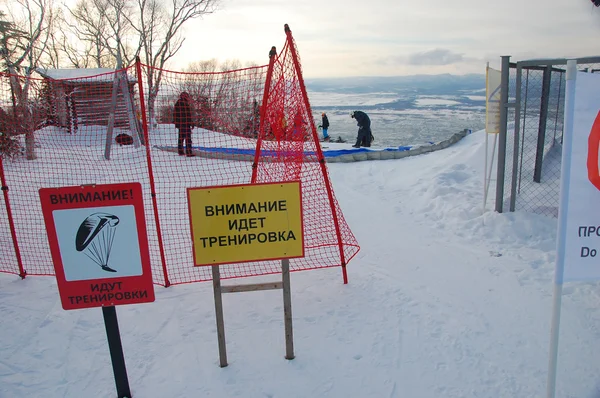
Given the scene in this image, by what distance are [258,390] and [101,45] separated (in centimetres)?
3122

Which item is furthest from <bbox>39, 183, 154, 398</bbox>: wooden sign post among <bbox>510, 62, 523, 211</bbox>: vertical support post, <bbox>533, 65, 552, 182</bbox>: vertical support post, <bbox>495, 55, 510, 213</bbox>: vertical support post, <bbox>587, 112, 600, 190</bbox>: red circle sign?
<bbox>533, 65, 552, 182</bbox>: vertical support post

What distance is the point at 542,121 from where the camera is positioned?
25.1 ft

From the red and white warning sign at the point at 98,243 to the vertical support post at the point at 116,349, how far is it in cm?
14

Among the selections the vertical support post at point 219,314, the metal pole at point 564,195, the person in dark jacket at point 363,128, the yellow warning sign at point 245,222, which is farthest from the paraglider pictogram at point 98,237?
the person in dark jacket at point 363,128

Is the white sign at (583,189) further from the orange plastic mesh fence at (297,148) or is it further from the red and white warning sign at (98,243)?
the red and white warning sign at (98,243)

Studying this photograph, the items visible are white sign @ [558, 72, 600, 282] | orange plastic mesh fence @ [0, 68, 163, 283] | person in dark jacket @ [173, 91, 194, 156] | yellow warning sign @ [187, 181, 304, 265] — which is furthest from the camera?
person in dark jacket @ [173, 91, 194, 156]

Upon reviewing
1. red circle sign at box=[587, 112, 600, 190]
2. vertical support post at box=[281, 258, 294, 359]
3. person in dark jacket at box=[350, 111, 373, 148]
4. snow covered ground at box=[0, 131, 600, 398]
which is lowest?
snow covered ground at box=[0, 131, 600, 398]

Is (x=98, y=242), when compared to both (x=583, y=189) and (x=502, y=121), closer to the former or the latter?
(x=583, y=189)

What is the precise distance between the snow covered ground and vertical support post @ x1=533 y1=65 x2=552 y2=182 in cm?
213

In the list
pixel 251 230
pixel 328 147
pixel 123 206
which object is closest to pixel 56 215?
pixel 123 206

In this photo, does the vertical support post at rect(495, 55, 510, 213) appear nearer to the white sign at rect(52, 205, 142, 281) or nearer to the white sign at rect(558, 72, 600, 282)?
the white sign at rect(558, 72, 600, 282)

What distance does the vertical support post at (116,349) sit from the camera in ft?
10.3

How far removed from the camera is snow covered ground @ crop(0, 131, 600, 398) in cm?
345

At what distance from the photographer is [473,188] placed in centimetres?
880
